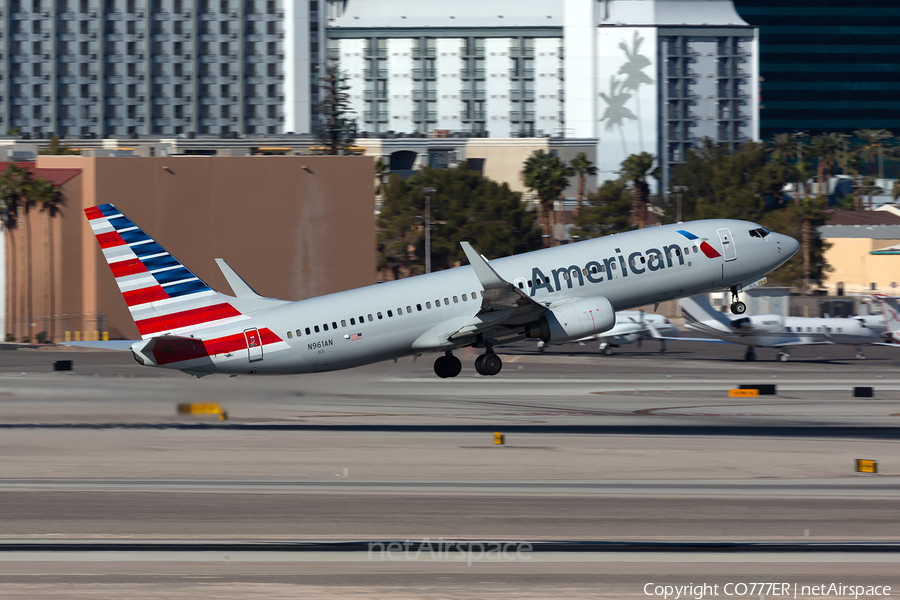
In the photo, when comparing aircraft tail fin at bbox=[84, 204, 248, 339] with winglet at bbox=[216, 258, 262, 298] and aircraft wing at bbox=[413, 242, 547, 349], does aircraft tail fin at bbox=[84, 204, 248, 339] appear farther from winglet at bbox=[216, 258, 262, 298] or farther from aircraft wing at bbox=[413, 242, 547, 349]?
aircraft wing at bbox=[413, 242, 547, 349]

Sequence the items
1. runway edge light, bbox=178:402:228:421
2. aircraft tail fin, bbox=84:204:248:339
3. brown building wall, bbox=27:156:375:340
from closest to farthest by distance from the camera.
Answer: aircraft tail fin, bbox=84:204:248:339, runway edge light, bbox=178:402:228:421, brown building wall, bbox=27:156:375:340

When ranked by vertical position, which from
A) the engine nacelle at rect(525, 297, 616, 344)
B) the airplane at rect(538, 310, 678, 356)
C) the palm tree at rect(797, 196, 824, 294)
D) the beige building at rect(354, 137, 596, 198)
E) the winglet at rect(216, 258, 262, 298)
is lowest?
the airplane at rect(538, 310, 678, 356)

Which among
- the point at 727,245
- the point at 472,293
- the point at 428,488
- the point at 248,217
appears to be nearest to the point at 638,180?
the point at 248,217

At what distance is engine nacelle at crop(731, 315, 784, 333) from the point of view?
82.8 m

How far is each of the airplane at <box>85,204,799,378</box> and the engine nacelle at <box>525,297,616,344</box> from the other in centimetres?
5

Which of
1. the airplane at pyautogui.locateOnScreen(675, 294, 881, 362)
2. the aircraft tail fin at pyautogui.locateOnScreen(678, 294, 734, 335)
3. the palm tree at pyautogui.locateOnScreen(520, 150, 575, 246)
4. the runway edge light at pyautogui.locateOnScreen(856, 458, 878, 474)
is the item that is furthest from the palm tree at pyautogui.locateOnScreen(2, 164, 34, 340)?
the runway edge light at pyautogui.locateOnScreen(856, 458, 878, 474)

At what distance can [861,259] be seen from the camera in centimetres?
14662

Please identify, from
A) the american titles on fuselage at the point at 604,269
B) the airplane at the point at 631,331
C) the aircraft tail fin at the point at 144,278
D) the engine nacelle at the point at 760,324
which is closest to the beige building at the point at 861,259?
the airplane at the point at 631,331

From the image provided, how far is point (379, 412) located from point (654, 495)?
22.4m

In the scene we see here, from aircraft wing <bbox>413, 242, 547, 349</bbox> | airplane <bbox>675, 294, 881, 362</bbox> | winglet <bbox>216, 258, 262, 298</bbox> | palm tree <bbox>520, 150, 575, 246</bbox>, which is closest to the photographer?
winglet <bbox>216, 258, 262, 298</bbox>

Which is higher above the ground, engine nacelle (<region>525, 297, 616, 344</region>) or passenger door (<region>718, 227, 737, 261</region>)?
passenger door (<region>718, 227, 737, 261</region>)

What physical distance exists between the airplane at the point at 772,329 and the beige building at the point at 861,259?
54114 mm

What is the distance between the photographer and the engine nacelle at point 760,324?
8281cm

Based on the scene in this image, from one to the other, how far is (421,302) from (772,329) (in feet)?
147
